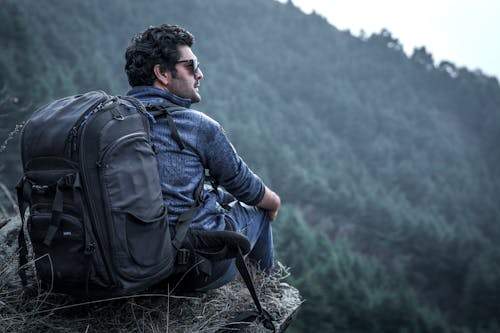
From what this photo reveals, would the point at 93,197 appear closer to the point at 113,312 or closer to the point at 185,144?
the point at 185,144

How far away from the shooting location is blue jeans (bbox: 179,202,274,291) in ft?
5.68

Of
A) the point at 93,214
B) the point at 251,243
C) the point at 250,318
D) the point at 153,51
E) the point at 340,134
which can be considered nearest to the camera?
the point at 93,214

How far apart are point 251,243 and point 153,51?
98 cm

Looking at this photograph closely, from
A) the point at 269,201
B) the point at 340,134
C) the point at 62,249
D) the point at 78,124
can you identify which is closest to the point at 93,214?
the point at 62,249

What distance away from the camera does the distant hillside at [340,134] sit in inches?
1006

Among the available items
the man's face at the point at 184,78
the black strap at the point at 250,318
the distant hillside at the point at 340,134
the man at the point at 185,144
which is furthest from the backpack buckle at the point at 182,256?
the distant hillside at the point at 340,134

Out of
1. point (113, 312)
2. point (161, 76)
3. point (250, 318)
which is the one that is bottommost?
point (113, 312)

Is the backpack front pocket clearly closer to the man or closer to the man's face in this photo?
the man

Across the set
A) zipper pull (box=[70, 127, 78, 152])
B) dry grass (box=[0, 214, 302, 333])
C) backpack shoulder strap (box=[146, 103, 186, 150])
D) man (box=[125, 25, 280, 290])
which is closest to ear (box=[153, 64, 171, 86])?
man (box=[125, 25, 280, 290])

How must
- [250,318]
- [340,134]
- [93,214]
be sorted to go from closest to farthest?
1. [93,214]
2. [250,318]
3. [340,134]

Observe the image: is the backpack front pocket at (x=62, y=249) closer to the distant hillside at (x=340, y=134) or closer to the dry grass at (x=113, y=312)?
the dry grass at (x=113, y=312)

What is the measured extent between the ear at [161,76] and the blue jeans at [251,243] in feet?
2.00

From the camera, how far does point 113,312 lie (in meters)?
1.67

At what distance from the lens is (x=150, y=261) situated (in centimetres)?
137
